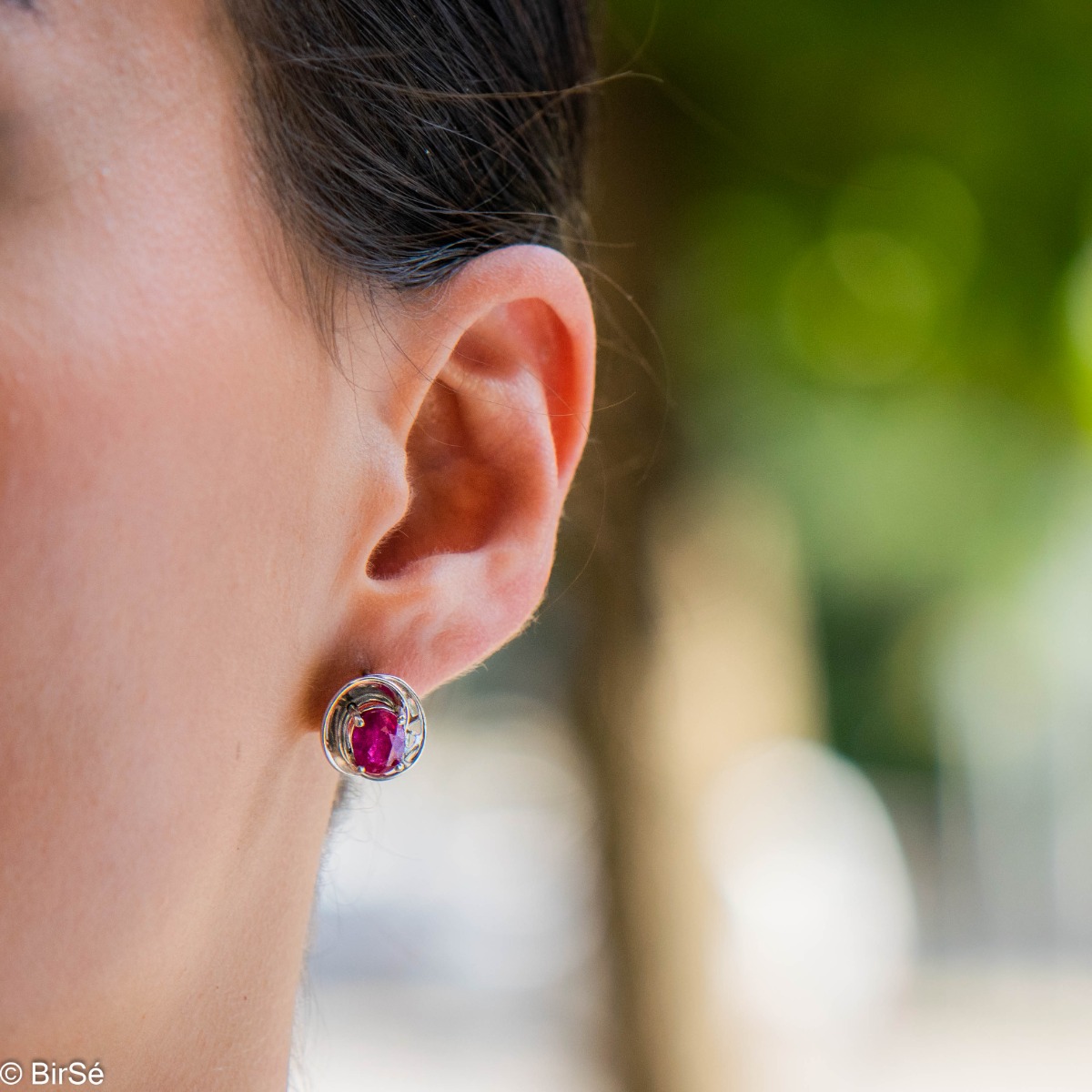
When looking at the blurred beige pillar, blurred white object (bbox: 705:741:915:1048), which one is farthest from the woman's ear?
blurred white object (bbox: 705:741:915:1048)

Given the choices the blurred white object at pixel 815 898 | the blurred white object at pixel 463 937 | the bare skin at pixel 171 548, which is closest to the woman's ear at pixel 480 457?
the bare skin at pixel 171 548

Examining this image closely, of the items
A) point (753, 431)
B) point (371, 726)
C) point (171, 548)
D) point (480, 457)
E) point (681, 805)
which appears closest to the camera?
point (171, 548)

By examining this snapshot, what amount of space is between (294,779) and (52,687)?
0.92 ft

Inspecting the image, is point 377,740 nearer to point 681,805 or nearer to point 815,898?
point 681,805

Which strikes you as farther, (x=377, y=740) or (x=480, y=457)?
(x=480, y=457)

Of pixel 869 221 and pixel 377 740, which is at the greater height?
pixel 869 221

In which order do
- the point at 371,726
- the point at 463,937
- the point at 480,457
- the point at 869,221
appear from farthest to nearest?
1. the point at 463,937
2. the point at 869,221
3. the point at 480,457
4. the point at 371,726

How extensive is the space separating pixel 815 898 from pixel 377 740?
23.1 ft

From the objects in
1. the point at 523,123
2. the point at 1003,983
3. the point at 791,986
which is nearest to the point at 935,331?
the point at 523,123

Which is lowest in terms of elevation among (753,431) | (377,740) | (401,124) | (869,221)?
(377,740)

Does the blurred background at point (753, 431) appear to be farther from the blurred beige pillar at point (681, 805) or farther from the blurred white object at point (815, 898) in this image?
the blurred white object at point (815, 898)

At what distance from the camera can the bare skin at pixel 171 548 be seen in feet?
3.11

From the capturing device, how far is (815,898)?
7.70 metres

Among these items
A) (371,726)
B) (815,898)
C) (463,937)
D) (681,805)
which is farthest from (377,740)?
(815,898)
